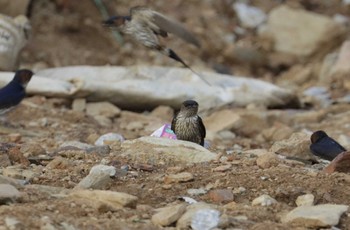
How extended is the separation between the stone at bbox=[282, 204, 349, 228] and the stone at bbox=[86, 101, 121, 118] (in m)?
5.17

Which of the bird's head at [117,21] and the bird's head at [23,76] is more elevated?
the bird's head at [117,21]

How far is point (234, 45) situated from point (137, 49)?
145 centimetres

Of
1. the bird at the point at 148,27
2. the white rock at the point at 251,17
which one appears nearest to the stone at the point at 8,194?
the bird at the point at 148,27

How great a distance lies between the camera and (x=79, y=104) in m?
10.3

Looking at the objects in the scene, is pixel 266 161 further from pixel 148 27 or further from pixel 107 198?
pixel 148 27

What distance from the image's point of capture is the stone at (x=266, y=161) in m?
6.29

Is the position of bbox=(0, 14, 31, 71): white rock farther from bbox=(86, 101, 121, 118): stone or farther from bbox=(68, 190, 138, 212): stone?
bbox=(68, 190, 138, 212): stone

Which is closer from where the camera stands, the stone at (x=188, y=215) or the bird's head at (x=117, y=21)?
the stone at (x=188, y=215)

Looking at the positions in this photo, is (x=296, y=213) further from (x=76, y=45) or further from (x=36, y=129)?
(x=76, y=45)

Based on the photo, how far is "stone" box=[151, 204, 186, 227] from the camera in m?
4.92

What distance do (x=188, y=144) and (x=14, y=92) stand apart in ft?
8.71

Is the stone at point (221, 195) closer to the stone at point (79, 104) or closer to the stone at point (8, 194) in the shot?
the stone at point (8, 194)

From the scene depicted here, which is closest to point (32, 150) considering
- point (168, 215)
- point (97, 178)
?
point (97, 178)

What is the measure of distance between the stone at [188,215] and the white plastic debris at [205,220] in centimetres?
2
